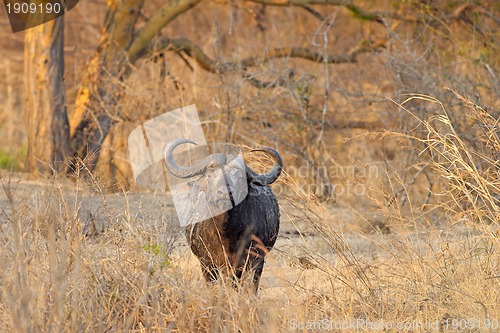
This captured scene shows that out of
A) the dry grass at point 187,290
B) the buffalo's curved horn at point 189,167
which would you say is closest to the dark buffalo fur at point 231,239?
the dry grass at point 187,290

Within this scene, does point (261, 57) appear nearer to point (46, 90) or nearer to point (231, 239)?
point (46, 90)

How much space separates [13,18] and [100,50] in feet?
5.11

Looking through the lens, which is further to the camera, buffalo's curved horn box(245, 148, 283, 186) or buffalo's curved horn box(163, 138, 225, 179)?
buffalo's curved horn box(245, 148, 283, 186)

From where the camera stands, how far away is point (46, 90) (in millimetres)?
10398

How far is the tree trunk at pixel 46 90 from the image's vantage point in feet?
33.9

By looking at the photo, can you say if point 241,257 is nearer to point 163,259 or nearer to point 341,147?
point 163,259

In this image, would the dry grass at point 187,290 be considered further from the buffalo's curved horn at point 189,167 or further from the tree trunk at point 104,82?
the tree trunk at point 104,82

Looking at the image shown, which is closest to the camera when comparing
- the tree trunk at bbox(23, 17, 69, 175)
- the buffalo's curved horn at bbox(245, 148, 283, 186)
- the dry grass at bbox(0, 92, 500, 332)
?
the dry grass at bbox(0, 92, 500, 332)

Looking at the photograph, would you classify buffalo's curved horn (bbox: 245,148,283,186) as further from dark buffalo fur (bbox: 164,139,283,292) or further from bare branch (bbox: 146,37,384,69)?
bare branch (bbox: 146,37,384,69)

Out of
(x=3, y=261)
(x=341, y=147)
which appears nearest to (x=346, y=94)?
(x=341, y=147)

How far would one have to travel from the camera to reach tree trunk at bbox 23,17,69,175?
10.3 meters

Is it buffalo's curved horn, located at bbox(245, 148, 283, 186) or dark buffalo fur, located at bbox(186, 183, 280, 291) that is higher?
buffalo's curved horn, located at bbox(245, 148, 283, 186)

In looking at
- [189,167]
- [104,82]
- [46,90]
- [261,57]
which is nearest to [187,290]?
[189,167]

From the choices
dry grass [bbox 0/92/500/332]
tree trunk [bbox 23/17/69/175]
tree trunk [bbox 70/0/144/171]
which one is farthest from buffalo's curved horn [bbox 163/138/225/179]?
tree trunk [bbox 23/17/69/175]
